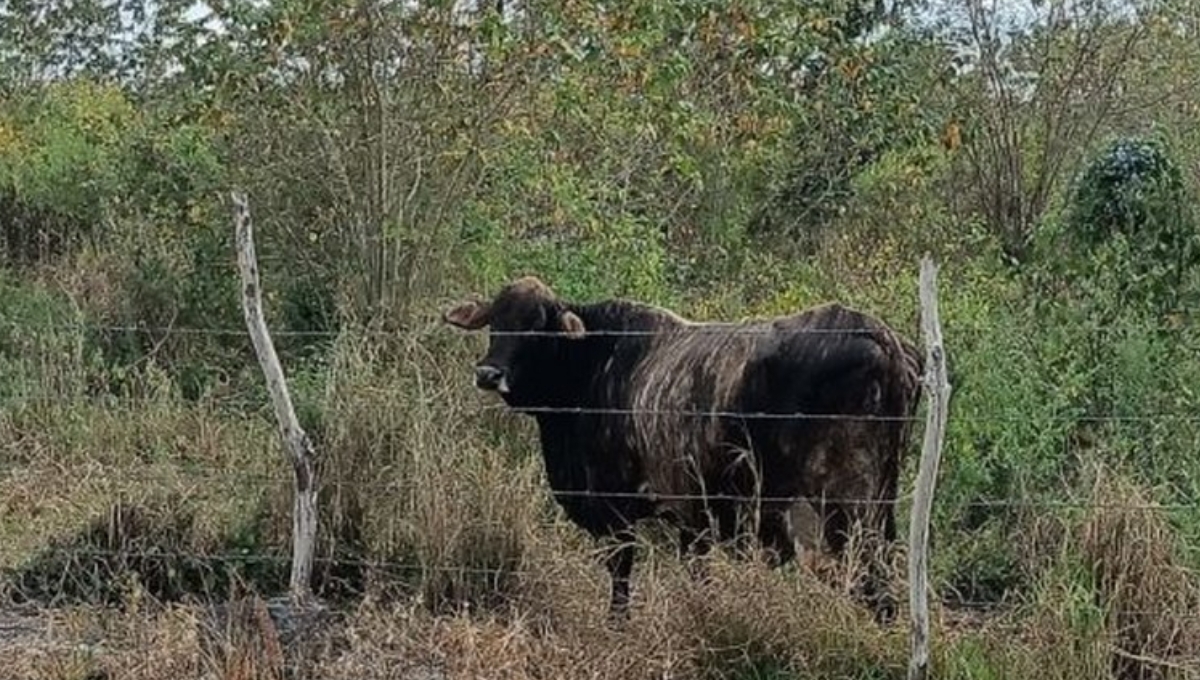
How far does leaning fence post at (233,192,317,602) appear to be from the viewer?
A: 6.99 meters

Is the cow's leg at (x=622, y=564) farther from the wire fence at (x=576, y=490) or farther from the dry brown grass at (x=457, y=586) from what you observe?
the wire fence at (x=576, y=490)

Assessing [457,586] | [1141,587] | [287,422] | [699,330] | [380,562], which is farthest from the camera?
[699,330]

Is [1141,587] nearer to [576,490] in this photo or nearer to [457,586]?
[576,490]

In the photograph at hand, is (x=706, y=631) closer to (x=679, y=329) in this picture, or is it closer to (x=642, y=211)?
(x=679, y=329)

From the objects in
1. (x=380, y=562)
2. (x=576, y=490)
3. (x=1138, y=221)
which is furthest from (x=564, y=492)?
(x=1138, y=221)

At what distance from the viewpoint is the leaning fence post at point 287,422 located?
6.99 metres

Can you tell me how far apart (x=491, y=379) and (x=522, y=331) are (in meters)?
0.33

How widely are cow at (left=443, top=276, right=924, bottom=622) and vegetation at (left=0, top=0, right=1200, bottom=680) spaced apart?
0.95 ft

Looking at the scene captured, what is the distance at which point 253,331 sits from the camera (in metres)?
7.07

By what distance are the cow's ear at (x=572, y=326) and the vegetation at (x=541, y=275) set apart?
0.73 m

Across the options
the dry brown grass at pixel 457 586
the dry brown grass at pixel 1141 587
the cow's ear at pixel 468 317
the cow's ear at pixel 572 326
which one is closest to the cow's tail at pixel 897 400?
the dry brown grass at pixel 457 586

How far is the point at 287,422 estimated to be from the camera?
696 centimetres

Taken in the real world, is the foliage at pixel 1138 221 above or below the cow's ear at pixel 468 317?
above

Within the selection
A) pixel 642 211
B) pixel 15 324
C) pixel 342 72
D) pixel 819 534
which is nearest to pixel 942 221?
pixel 642 211
